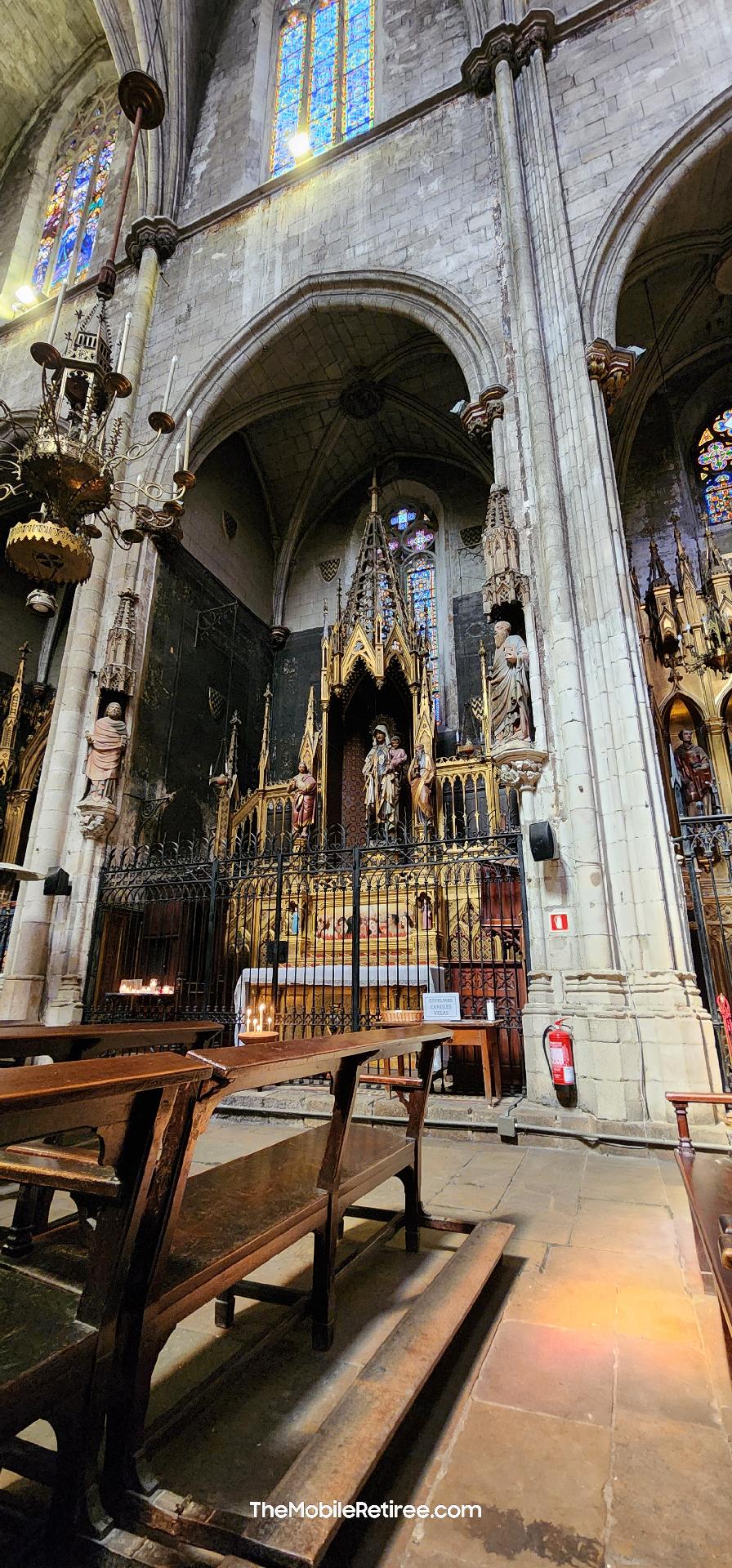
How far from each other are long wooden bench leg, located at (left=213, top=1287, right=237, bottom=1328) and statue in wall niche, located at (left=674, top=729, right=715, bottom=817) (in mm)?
8983

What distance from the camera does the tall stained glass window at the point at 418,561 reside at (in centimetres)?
1269

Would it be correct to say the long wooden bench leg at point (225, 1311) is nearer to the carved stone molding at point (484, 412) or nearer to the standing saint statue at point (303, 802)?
the standing saint statue at point (303, 802)

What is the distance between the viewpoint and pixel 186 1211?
178 cm

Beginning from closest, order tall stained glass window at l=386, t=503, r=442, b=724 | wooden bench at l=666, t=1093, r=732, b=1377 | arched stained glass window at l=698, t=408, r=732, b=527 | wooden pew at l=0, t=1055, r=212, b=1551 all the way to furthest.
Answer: wooden pew at l=0, t=1055, r=212, b=1551
wooden bench at l=666, t=1093, r=732, b=1377
arched stained glass window at l=698, t=408, r=732, b=527
tall stained glass window at l=386, t=503, r=442, b=724

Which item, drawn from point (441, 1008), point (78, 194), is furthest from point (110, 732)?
point (78, 194)

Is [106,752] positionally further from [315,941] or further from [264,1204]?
[264,1204]

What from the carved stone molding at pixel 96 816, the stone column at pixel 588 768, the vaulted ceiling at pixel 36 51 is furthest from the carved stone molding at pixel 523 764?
the vaulted ceiling at pixel 36 51

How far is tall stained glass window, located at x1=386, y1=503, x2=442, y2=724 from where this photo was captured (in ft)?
41.6

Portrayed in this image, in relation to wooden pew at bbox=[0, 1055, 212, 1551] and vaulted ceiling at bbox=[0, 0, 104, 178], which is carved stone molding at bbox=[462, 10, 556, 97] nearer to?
vaulted ceiling at bbox=[0, 0, 104, 178]

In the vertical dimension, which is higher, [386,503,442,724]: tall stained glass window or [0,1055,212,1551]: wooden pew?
[386,503,442,724]: tall stained glass window

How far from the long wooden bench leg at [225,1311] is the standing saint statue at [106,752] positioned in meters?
7.07

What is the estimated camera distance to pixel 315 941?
24.0 feet

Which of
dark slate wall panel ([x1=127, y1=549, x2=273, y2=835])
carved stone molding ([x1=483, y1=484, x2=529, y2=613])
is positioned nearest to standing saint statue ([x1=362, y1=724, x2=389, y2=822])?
dark slate wall panel ([x1=127, y1=549, x2=273, y2=835])

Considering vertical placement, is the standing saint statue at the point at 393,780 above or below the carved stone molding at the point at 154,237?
below
